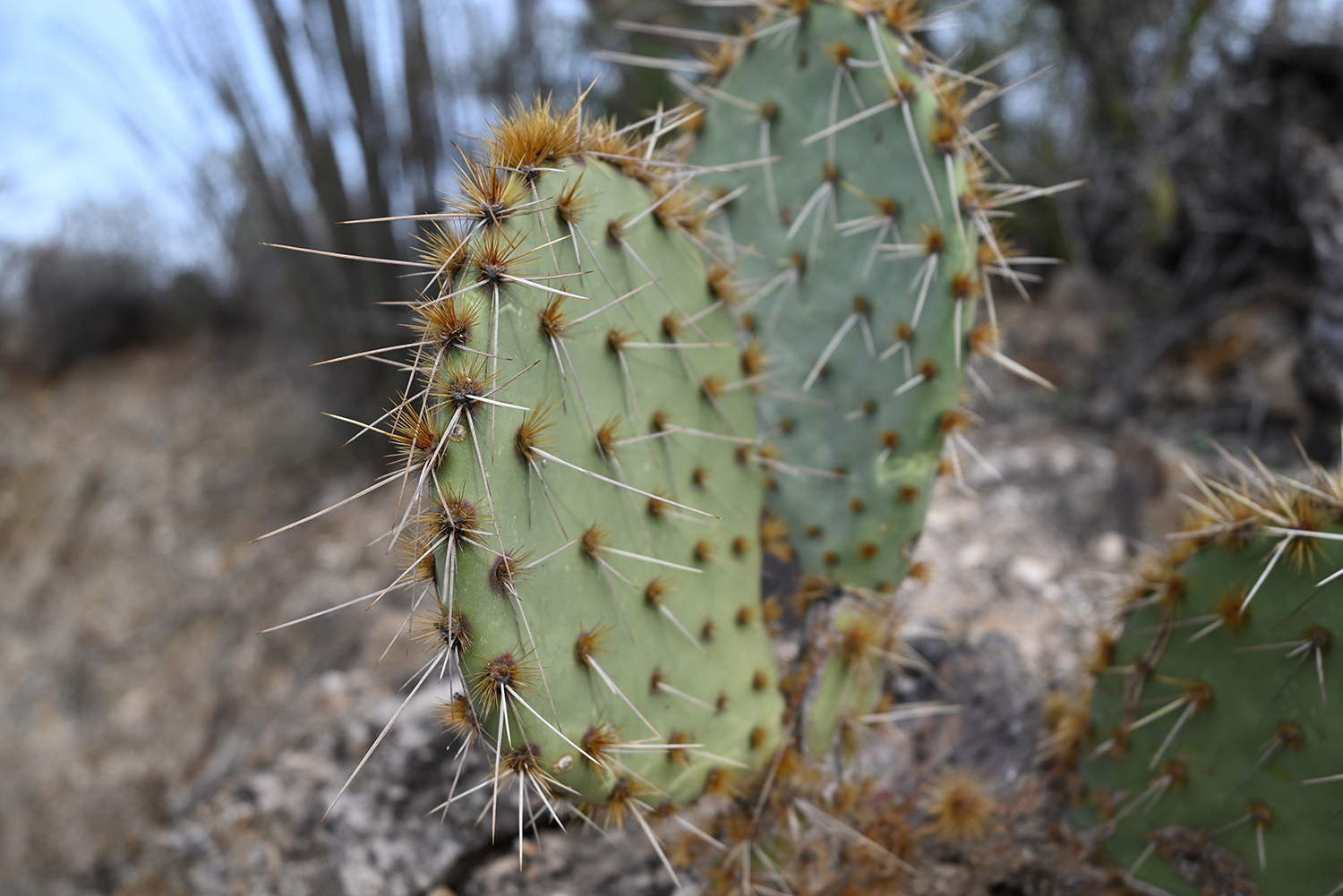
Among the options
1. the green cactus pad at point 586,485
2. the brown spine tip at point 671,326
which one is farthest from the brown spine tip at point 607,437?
A: the brown spine tip at point 671,326

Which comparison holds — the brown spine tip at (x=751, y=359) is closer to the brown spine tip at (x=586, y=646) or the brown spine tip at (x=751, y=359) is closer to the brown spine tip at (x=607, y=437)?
the brown spine tip at (x=607, y=437)

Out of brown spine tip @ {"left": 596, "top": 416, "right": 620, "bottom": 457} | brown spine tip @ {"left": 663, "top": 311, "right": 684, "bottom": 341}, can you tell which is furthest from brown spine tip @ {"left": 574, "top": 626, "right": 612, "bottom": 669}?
brown spine tip @ {"left": 663, "top": 311, "right": 684, "bottom": 341}

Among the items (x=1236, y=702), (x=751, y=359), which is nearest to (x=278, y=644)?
(x=751, y=359)

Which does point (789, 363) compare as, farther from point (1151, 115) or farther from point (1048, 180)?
point (1048, 180)

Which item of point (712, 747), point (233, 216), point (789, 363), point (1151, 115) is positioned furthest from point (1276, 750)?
point (233, 216)

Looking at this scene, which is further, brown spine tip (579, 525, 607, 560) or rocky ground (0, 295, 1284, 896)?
rocky ground (0, 295, 1284, 896)

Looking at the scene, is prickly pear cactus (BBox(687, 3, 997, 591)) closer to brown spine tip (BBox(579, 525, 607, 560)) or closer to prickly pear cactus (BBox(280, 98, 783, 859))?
prickly pear cactus (BBox(280, 98, 783, 859))
